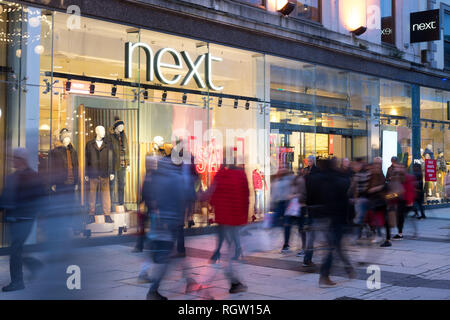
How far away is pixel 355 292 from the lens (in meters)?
7.85

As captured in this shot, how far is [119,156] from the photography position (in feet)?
43.8

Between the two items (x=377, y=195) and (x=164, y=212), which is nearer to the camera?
(x=164, y=212)

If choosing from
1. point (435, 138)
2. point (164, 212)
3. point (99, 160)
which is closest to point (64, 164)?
point (99, 160)

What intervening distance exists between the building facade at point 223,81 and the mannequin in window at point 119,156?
0.60 feet

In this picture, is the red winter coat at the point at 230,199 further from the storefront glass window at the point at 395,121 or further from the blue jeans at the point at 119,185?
the storefront glass window at the point at 395,121

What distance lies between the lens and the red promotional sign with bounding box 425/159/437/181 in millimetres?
22875

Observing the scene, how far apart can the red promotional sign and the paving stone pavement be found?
10224 millimetres

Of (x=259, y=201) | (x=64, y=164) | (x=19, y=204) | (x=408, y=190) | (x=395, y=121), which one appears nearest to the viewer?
(x=19, y=204)

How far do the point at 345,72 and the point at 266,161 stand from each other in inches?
207

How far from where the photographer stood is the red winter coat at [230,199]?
7.91 m

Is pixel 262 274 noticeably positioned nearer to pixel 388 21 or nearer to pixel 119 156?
pixel 119 156

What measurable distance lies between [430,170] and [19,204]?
62.7ft

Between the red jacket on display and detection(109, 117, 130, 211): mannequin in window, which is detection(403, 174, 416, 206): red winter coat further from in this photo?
detection(109, 117, 130, 211): mannequin in window
